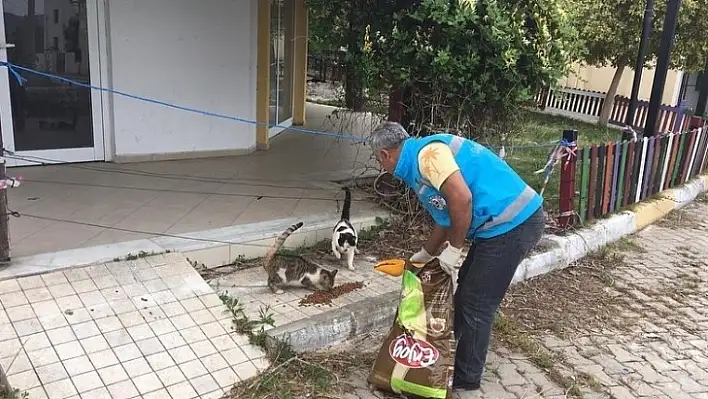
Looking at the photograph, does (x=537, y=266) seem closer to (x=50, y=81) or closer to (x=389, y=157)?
(x=389, y=157)

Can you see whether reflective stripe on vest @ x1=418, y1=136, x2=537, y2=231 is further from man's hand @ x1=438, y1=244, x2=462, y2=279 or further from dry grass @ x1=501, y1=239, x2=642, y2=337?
dry grass @ x1=501, y1=239, x2=642, y2=337

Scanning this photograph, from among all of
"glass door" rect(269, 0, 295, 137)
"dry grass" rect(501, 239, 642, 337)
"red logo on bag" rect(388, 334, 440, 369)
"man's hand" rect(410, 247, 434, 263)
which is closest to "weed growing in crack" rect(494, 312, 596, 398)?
"dry grass" rect(501, 239, 642, 337)

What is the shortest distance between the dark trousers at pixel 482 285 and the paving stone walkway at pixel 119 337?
1.17 meters

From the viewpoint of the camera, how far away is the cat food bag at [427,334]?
3.11m

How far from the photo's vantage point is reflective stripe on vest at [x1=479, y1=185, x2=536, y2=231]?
303 centimetres

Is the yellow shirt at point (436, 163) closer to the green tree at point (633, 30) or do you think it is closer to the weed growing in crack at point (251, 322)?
the weed growing in crack at point (251, 322)

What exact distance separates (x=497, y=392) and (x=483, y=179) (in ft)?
4.43

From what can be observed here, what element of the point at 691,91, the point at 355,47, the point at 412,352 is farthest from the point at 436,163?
the point at 691,91

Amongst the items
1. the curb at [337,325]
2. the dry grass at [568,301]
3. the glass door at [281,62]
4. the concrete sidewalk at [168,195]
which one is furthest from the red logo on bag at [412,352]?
the glass door at [281,62]

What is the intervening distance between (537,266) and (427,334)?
236 cm

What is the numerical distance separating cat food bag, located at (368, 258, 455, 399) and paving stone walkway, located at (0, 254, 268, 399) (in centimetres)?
86

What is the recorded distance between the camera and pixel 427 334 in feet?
10.3

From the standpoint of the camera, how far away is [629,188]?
6664mm

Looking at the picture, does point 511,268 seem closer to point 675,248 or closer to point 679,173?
point 675,248
